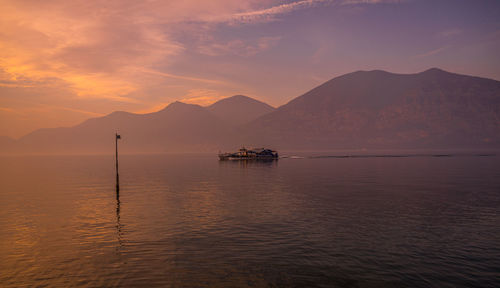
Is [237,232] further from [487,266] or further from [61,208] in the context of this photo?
[61,208]

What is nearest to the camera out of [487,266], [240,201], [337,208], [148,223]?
[487,266]

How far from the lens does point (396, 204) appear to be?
38.7 meters

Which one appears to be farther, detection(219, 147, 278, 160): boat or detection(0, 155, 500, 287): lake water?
detection(219, 147, 278, 160): boat

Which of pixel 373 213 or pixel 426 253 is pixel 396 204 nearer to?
pixel 373 213

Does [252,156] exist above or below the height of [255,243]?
above

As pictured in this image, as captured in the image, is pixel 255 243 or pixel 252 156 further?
pixel 252 156

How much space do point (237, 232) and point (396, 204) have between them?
2239 cm

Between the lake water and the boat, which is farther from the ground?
the boat

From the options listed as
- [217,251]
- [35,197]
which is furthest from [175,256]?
[35,197]

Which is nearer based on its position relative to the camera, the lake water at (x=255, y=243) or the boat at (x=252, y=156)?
the lake water at (x=255, y=243)

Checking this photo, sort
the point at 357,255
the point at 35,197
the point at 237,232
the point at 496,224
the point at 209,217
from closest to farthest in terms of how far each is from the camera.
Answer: the point at 357,255
the point at 237,232
the point at 496,224
the point at 209,217
the point at 35,197

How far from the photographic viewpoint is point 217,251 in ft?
70.4

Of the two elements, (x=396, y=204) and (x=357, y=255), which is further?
(x=396, y=204)

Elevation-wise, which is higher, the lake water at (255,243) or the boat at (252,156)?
the boat at (252,156)
